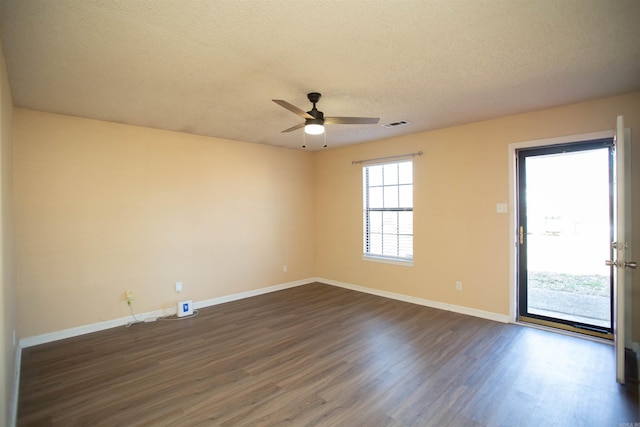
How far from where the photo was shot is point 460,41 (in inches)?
86.8

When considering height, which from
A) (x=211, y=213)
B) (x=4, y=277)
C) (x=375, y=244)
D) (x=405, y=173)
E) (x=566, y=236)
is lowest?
(x=375, y=244)

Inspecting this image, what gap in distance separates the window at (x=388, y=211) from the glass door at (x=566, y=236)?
5.05 feet

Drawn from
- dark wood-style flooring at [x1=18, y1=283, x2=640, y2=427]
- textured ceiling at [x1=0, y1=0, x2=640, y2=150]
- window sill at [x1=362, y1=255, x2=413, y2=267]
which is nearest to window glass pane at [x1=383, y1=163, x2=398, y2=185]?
window sill at [x1=362, y1=255, x2=413, y2=267]

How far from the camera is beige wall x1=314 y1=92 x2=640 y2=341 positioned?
3484mm

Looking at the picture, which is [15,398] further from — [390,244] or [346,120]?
[390,244]

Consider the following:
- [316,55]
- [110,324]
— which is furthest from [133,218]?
[316,55]

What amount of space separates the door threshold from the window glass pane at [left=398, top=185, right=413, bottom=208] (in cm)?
211

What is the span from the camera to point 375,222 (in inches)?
220

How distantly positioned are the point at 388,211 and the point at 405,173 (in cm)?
68

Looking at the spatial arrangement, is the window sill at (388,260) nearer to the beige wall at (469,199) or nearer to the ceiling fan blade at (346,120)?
the beige wall at (469,199)

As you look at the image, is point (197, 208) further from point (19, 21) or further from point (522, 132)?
point (522, 132)

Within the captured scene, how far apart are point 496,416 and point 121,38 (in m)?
3.55

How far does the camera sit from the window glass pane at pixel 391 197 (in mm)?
5271

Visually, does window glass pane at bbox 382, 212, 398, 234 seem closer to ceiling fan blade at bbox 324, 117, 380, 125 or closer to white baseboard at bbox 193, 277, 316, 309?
white baseboard at bbox 193, 277, 316, 309
